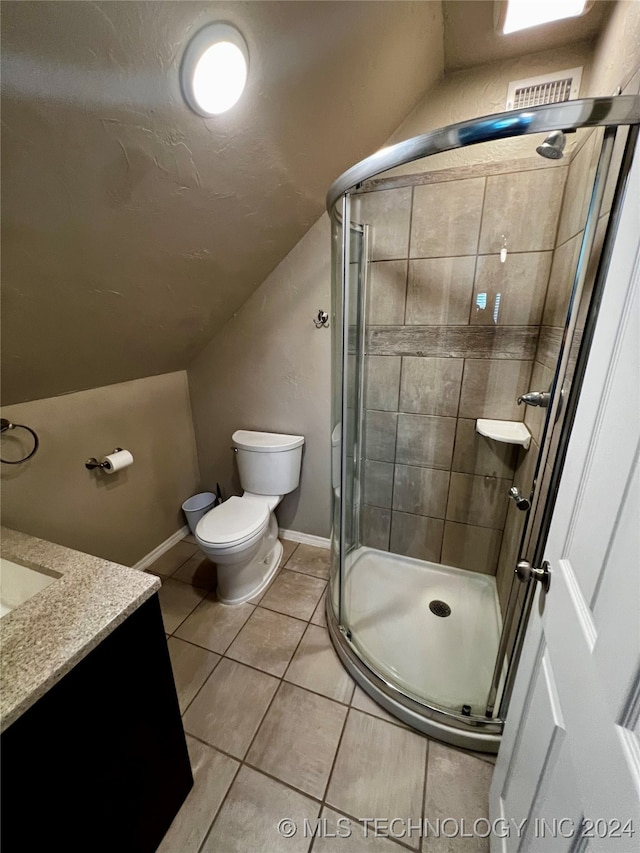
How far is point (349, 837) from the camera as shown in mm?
993

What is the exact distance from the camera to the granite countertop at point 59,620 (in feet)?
2.09

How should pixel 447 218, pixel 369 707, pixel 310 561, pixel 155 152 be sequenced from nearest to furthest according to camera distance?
pixel 155 152, pixel 369 707, pixel 447 218, pixel 310 561

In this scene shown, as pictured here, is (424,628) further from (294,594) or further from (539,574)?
(539,574)

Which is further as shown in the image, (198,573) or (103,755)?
(198,573)

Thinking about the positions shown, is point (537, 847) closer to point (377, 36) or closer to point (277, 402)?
point (277, 402)

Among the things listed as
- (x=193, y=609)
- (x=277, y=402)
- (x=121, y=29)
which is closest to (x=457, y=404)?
(x=277, y=402)

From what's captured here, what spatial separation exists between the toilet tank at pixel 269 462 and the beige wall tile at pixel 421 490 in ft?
1.98

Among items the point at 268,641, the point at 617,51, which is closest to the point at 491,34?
the point at 617,51

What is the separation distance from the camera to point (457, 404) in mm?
1635

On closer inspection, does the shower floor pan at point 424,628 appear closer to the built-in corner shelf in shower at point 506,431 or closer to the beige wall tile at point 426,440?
the beige wall tile at point 426,440

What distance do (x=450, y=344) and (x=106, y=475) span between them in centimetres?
186

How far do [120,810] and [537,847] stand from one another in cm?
97

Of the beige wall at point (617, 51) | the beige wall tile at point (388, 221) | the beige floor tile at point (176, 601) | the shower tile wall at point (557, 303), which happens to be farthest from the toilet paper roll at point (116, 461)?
the beige wall at point (617, 51)

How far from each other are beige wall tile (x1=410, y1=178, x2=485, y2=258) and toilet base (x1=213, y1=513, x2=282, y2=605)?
5.59ft
